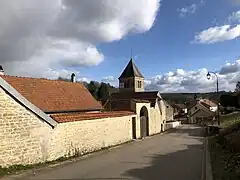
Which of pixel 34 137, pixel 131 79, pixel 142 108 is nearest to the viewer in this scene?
pixel 34 137

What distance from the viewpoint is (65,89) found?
2708 cm

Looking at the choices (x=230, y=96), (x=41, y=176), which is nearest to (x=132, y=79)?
(x=230, y=96)

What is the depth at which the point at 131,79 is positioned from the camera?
230 feet

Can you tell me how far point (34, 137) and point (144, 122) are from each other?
2301cm

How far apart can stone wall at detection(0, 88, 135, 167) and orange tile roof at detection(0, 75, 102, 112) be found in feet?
15.3

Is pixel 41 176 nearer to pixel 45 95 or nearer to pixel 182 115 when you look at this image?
pixel 45 95

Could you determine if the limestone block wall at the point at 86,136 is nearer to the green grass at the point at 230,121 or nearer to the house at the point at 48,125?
the house at the point at 48,125

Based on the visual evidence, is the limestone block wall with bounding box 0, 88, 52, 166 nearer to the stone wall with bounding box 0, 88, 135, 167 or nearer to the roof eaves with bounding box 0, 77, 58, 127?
the stone wall with bounding box 0, 88, 135, 167

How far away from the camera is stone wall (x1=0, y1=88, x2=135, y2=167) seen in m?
11.9

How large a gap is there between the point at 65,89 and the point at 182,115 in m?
95.0

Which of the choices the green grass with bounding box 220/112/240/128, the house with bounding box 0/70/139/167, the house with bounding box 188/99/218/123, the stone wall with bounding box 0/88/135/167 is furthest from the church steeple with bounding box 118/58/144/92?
the stone wall with bounding box 0/88/135/167

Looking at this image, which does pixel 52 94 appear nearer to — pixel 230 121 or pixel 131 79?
pixel 230 121

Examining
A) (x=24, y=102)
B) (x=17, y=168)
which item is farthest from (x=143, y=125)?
(x=17, y=168)

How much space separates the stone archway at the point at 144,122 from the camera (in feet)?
111
